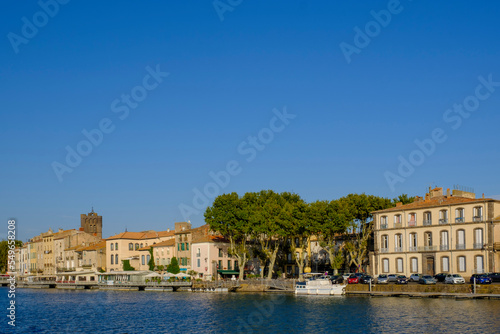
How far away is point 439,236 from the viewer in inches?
3221

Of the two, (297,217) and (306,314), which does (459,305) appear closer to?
(306,314)

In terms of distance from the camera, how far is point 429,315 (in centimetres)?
5388

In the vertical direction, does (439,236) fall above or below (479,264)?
above

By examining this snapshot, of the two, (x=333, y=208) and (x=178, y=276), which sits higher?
(x=333, y=208)

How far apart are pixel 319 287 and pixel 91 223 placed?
114471 millimetres

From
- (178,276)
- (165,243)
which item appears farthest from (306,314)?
(165,243)

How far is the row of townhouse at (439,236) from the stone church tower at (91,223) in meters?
109

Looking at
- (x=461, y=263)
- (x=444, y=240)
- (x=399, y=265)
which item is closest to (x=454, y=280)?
(x=461, y=263)

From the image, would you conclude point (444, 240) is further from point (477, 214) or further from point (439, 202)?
point (477, 214)

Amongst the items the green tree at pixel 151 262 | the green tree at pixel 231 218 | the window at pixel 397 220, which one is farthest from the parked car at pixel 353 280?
the green tree at pixel 151 262

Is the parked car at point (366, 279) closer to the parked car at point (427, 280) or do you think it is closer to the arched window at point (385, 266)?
the parked car at point (427, 280)

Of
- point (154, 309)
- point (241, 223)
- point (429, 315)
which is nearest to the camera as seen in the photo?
point (429, 315)

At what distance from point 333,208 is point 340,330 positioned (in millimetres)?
41262

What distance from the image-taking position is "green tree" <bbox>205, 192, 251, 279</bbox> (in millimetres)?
99250
